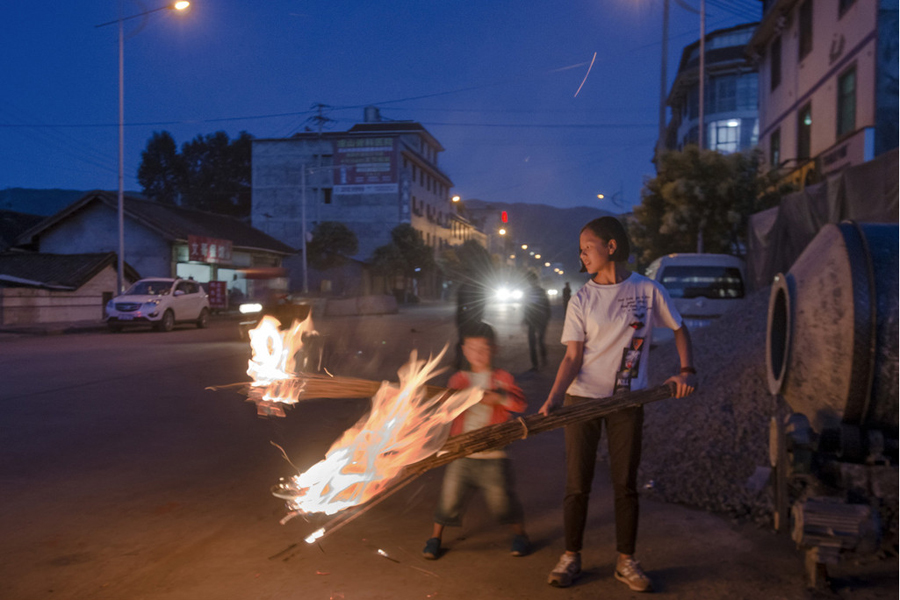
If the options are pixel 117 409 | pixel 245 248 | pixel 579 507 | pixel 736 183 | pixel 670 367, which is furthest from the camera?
pixel 245 248

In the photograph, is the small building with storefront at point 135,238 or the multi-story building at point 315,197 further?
the multi-story building at point 315,197

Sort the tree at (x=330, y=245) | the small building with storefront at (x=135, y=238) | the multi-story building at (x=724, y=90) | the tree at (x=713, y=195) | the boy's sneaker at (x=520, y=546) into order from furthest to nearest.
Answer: the tree at (x=330, y=245), the multi-story building at (x=724, y=90), the small building with storefront at (x=135, y=238), the tree at (x=713, y=195), the boy's sneaker at (x=520, y=546)

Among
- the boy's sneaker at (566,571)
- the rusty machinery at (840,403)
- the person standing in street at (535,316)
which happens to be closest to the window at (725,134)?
the person standing in street at (535,316)

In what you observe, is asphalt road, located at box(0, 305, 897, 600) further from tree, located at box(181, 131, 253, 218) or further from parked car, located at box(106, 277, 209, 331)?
tree, located at box(181, 131, 253, 218)

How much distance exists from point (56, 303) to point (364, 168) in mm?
27148

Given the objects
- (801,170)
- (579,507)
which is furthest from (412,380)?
(801,170)

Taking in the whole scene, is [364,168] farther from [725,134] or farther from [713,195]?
[713,195]

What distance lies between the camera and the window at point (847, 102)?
59.8 feet

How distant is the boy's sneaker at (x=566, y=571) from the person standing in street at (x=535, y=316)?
9.11 m

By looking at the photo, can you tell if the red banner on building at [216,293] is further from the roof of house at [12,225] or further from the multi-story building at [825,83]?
the multi-story building at [825,83]

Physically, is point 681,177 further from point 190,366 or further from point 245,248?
point 245,248

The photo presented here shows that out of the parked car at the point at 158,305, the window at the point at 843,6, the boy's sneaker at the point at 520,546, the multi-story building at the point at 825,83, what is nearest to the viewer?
the boy's sneaker at the point at 520,546

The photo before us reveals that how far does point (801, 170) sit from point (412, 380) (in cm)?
2218

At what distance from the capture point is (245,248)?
4319 centimetres
